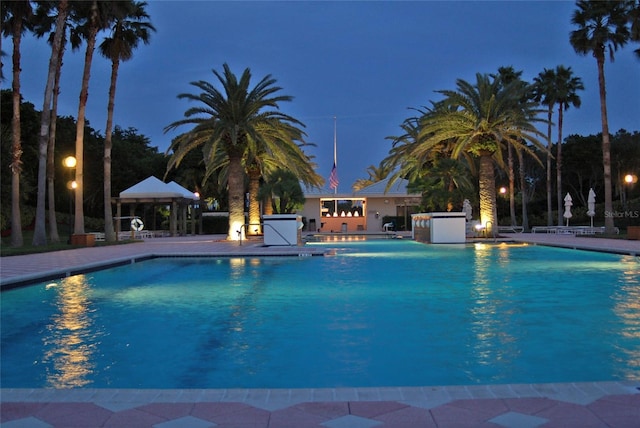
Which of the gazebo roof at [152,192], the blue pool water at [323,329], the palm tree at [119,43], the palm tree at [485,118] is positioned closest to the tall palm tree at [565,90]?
the palm tree at [485,118]

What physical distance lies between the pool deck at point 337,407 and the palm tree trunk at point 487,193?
23963 mm

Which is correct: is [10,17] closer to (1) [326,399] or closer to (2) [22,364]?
(2) [22,364]

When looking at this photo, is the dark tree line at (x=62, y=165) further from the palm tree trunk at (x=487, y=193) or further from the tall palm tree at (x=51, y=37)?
the palm tree trunk at (x=487, y=193)

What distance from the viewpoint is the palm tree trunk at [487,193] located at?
27.1 metres

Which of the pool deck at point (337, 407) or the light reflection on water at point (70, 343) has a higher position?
the pool deck at point (337, 407)

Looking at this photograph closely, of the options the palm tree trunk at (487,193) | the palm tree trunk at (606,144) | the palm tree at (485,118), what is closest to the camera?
the palm tree at (485,118)

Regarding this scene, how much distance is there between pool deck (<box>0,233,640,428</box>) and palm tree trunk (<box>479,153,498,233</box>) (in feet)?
78.6

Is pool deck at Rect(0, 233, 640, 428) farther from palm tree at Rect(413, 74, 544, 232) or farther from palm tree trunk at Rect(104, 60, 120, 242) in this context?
palm tree at Rect(413, 74, 544, 232)

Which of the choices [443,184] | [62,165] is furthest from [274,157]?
[62,165]

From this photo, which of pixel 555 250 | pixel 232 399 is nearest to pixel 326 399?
pixel 232 399

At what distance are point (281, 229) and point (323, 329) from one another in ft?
48.2

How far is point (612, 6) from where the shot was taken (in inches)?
1035

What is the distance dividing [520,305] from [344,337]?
337 cm

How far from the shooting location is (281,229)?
2155 cm
